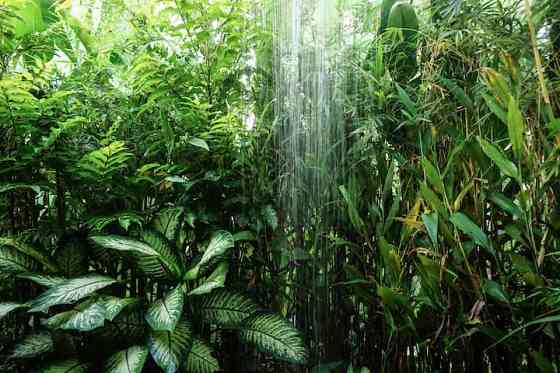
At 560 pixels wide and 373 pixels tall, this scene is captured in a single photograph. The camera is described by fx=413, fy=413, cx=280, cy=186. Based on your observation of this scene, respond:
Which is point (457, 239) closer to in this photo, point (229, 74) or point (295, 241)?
point (295, 241)

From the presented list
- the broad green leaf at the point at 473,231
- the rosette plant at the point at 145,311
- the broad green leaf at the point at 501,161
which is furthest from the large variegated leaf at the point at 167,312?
the broad green leaf at the point at 501,161

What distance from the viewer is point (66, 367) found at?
101cm

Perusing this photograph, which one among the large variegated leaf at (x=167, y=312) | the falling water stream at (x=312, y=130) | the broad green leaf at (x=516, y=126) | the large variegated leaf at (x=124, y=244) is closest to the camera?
the broad green leaf at (x=516, y=126)

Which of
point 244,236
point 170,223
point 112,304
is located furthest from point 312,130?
point 112,304

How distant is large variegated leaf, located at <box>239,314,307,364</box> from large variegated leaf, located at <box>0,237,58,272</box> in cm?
55

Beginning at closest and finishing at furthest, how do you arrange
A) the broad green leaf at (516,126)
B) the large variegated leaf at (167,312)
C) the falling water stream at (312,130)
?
the broad green leaf at (516,126) → the large variegated leaf at (167,312) → the falling water stream at (312,130)

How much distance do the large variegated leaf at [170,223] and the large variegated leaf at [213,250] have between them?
15cm

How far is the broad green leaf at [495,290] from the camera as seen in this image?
2.66ft

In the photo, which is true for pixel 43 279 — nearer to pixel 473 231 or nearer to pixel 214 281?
pixel 214 281

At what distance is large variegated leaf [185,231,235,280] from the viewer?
108 centimetres

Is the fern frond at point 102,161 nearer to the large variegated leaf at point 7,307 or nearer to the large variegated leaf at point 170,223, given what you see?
the large variegated leaf at point 170,223

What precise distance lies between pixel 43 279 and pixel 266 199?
0.63m

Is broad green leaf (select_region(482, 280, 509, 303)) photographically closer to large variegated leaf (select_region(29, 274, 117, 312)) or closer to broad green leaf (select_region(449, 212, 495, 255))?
broad green leaf (select_region(449, 212, 495, 255))

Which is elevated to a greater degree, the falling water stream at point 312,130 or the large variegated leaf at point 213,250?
the falling water stream at point 312,130
